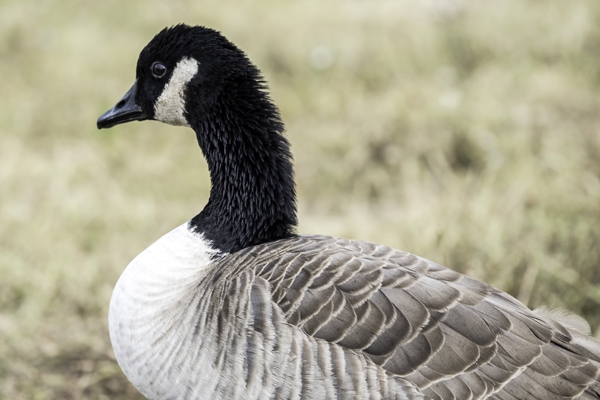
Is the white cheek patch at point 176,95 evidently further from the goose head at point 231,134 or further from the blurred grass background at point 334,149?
the blurred grass background at point 334,149

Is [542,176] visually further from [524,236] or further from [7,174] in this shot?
[7,174]

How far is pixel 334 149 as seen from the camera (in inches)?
252

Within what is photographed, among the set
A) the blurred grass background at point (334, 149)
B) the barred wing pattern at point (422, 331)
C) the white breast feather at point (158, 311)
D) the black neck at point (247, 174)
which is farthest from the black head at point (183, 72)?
the blurred grass background at point (334, 149)

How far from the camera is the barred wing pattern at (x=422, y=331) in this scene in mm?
2064

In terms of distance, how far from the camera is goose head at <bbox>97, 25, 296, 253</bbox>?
282cm

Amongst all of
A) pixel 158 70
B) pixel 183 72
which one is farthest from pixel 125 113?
pixel 183 72

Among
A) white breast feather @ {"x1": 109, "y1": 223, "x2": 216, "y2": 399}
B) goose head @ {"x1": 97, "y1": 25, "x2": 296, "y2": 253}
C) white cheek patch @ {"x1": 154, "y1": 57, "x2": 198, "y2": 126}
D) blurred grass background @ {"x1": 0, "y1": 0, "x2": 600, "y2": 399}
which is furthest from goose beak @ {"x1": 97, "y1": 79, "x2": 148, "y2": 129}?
blurred grass background @ {"x1": 0, "y1": 0, "x2": 600, "y2": 399}

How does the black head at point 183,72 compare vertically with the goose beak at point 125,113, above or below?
above

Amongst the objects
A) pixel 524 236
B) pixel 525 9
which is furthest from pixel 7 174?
pixel 525 9

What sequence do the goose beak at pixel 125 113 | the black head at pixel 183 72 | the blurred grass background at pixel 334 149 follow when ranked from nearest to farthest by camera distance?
the black head at pixel 183 72
the goose beak at pixel 125 113
the blurred grass background at pixel 334 149

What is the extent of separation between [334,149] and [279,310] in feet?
14.2

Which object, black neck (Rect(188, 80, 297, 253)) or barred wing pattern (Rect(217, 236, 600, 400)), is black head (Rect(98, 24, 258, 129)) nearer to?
black neck (Rect(188, 80, 297, 253))

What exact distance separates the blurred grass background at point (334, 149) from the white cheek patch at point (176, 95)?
5.42 ft

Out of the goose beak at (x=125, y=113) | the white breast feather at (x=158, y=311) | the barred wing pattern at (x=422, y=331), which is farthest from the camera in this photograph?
the goose beak at (x=125, y=113)
